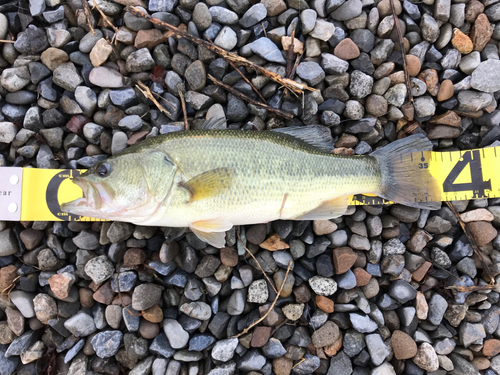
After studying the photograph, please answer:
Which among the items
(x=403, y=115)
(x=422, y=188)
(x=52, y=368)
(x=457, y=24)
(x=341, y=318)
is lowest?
(x=52, y=368)

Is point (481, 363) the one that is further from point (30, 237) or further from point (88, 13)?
point (88, 13)

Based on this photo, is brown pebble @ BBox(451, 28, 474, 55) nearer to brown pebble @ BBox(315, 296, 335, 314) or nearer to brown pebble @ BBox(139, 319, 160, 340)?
brown pebble @ BBox(315, 296, 335, 314)

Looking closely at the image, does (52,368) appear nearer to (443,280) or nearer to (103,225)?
(103,225)

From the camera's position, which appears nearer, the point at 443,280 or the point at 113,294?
the point at 113,294

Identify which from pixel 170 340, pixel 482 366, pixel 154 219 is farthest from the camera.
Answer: pixel 482 366

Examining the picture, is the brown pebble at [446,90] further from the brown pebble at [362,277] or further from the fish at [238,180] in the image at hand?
the brown pebble at [362,277]

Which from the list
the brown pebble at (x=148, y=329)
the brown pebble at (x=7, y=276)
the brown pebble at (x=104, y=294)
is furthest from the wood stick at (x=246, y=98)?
the brown pebble at (x=7, y=276)

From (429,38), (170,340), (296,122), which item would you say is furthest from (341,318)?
(429,38)

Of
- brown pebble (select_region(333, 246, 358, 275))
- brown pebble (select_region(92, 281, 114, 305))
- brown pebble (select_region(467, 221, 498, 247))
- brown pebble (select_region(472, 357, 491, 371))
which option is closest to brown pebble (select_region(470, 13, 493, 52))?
brown pebble (select_region(467, 221, 498, 247))
